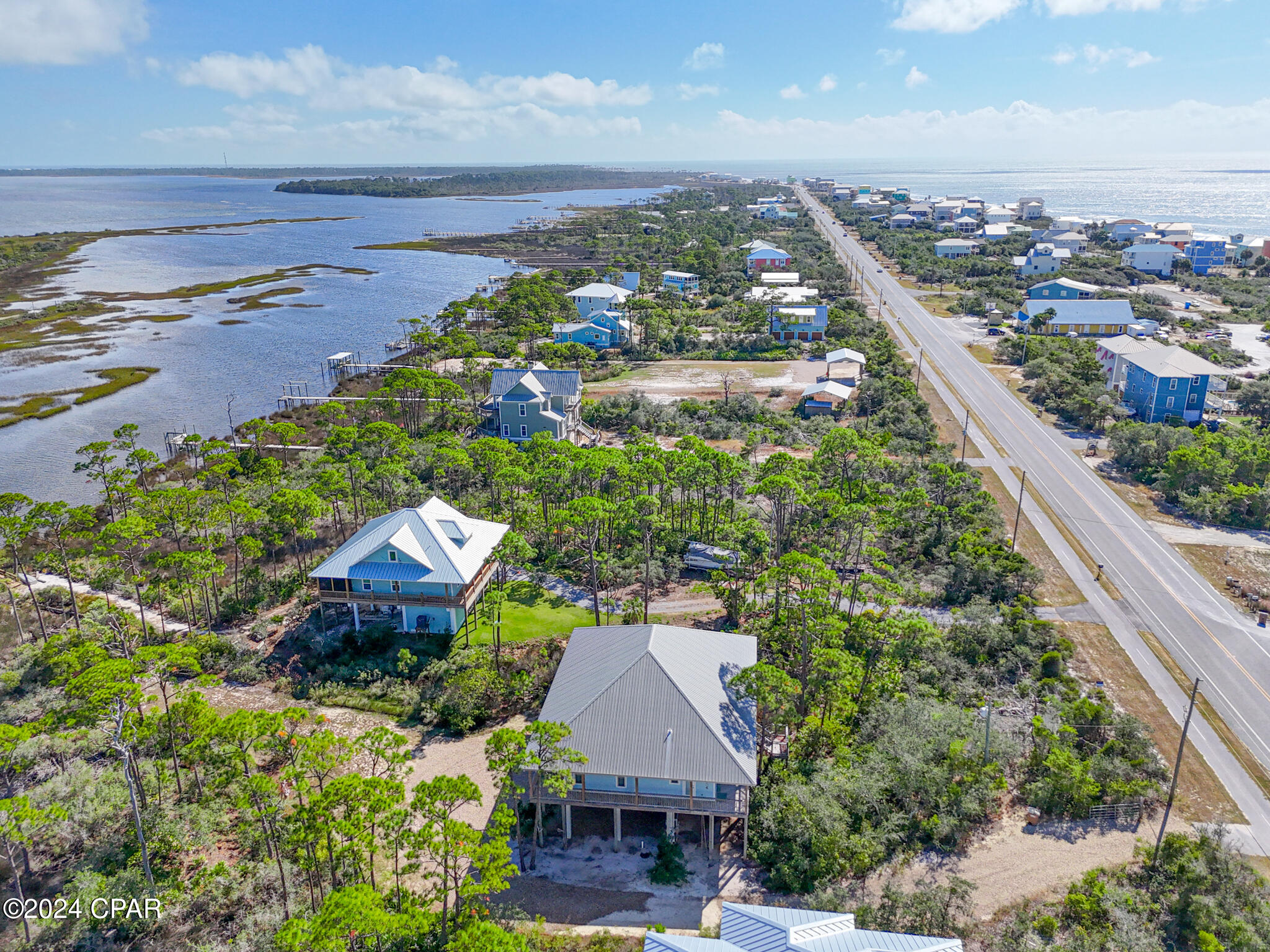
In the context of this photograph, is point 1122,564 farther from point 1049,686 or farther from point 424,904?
point 424,904

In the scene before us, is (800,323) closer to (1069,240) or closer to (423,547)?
(423,547)

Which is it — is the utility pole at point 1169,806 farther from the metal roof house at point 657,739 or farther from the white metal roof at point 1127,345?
the white metal roof at point 1127,345

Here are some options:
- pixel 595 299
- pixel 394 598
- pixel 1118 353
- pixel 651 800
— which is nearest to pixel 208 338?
pixel 595 299

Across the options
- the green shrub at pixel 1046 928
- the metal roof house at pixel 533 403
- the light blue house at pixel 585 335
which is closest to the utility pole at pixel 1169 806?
the green shrub at pixel 1046 928

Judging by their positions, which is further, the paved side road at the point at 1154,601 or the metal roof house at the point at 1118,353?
the metal roof house at the point at 1118,353

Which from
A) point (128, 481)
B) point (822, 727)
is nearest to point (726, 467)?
point (822, 727)

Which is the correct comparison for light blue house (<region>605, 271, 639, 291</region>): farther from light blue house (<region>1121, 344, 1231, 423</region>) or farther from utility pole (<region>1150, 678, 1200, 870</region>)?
utility pole (<region>1150, 678, 1200, 870</region>)

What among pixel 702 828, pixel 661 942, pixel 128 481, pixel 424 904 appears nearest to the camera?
pixel 661 942
